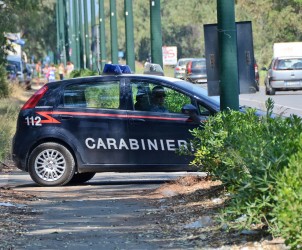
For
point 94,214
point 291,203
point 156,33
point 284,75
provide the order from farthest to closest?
point 284,75
point 156,33
point 94,214
point 291,203

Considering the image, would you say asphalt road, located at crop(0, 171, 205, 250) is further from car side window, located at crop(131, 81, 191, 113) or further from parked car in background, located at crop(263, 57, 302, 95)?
parked car in background, located at crop(263, 57, 302, 95)

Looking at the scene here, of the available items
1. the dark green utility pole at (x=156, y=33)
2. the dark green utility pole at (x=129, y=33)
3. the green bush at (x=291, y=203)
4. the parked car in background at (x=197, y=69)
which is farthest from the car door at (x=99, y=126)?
the parked car in background at (x=197, y=69)

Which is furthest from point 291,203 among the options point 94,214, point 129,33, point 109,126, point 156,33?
point 129,33

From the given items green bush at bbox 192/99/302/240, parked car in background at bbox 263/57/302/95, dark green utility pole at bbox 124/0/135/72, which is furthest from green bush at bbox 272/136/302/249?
parked car in background at bbox 263/57/302/95

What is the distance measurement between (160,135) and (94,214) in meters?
3.44

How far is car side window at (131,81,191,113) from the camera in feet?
51.5

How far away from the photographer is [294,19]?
8156 centimetres

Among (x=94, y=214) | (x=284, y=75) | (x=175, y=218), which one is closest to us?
(x=175, y=218)

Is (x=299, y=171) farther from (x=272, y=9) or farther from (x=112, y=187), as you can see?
(x=272, y=9)

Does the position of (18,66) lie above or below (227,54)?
below

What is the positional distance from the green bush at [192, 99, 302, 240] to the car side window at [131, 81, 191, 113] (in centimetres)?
350

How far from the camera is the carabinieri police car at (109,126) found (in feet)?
51.2

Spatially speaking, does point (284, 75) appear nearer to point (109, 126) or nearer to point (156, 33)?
point (156, 33)

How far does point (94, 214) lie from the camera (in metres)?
12.3
